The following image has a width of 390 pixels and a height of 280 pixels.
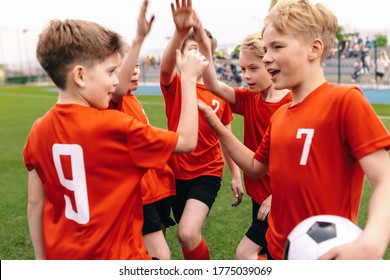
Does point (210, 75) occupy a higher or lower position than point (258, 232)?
higher

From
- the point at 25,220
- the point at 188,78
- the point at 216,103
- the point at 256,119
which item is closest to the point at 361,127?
the point at 188,78

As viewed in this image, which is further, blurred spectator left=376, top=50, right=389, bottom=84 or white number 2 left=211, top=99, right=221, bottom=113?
blurred spectator left=376, top=50, right=389, bottom=84

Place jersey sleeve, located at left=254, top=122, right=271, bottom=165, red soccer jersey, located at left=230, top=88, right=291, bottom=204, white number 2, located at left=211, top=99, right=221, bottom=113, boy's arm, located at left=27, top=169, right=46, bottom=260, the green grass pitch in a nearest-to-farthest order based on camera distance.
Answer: boy's arm, located at left=27, top=169, right=46, bottom=260
jersey sleeve, located at left=254, top=122, right=271, bottom=165
red soccer jersey, located at left=230, top=88, right=291, bottom=204
white number 2, located at left=211, top=99, right=221, bottom=113
the green grass pitch

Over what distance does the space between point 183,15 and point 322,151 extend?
1091 mm

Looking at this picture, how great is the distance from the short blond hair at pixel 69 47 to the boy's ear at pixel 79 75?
3 centimetres

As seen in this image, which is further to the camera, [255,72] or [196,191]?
[196,191]

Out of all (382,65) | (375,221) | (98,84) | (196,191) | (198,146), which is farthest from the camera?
(382,65)

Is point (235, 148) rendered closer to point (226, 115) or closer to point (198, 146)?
point (198, 146)

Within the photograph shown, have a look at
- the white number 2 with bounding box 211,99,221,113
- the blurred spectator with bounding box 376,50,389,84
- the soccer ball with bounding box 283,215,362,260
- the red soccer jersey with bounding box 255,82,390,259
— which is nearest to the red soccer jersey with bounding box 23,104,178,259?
the red soccer jersey with bounding box 255,82,390,259

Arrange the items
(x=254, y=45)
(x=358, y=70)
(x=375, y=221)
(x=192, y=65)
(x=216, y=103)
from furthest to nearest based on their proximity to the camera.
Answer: (x=358, y=70)
(x=216, y=103)
(x=254, y=45)
(x=192, y=65)
(x=375, y=221)

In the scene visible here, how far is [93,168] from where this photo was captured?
2.00 m

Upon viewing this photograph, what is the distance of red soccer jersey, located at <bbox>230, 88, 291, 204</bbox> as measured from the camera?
10.3ft

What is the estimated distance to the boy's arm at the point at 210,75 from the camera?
2.80 meters

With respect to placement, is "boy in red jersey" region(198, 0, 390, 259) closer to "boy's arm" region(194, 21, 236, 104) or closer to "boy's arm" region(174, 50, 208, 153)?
"boy's arm" region(174, 50, 208, 153)
